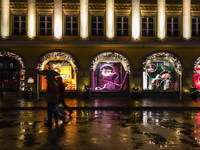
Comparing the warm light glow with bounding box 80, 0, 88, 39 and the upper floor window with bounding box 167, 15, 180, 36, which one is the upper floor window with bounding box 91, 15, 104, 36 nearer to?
the warm light glow with bounding box 80, 0, 88, 39

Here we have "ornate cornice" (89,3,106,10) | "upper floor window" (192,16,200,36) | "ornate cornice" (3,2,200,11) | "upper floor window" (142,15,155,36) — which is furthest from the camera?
"upper floor window" (192,16,200,36)

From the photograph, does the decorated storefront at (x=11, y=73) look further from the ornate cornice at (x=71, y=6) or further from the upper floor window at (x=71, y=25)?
the ornate cornice at (x=71, y=6)

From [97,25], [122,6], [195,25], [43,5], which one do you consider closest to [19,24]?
[43,5]

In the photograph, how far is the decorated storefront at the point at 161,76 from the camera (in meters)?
24.0

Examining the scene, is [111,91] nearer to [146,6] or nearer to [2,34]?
[146,6]

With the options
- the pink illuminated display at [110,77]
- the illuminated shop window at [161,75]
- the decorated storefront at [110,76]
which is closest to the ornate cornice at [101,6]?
the decorated storefront at [110,76]

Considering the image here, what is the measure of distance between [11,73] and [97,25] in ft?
28.1

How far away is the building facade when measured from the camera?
2309cm

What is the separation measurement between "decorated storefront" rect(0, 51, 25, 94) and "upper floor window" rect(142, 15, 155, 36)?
35.6 ft

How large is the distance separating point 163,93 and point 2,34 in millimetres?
14704

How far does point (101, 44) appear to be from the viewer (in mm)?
23000

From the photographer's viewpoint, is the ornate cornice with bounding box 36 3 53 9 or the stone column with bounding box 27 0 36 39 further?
the ornate cornice with bounding box 36 3 53 9

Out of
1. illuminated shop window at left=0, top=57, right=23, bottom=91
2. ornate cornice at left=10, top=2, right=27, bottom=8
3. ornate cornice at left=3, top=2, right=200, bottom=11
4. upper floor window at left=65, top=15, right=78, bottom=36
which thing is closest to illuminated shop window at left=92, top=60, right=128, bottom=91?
upper floor window at left=65, top=15, right=78, bottom=36

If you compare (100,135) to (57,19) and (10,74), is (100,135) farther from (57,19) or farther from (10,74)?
(10,74)
